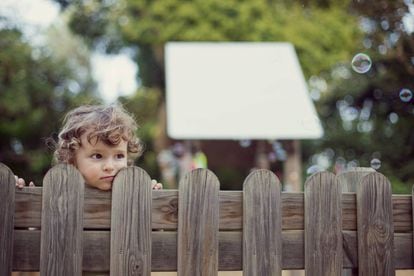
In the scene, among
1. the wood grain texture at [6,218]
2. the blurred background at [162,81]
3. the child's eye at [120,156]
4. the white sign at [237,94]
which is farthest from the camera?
the blurred background at [162,81]

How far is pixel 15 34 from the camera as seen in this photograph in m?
13.4

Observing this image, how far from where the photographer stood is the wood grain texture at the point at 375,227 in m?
2.18

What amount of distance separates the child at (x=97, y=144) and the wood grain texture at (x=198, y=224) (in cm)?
47

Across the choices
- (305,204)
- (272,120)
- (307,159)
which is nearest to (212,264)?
(305,204)

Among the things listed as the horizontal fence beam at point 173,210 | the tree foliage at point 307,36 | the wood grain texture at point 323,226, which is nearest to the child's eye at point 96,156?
the horizontal fence beam at point 173,210

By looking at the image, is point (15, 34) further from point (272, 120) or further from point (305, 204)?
point (305, 204)

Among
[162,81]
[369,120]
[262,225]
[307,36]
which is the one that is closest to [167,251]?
[262,225]

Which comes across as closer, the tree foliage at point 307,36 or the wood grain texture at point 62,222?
the wood grain texture at point 62,222

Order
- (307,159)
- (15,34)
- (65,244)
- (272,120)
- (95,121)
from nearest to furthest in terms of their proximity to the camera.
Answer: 1. (65,244)
2. (95,121)
3. (272,120)
4. (15,34)
5. (307,159)

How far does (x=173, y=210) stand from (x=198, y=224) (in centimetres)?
10

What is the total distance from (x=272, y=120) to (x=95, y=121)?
654 centimetres

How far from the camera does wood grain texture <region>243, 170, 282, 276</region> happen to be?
2.05 metres

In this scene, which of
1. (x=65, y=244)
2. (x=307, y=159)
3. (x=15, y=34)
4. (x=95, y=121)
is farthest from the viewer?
(x=307, y=159)

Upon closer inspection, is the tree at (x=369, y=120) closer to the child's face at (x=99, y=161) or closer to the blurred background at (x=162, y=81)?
the blurred background at (x=162, y=81)
